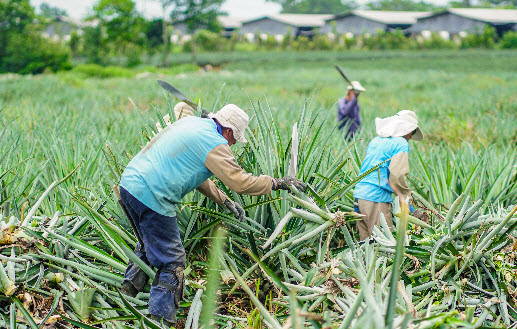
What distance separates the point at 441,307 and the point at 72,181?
2.44 meters

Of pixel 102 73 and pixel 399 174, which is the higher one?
pixel 399 174

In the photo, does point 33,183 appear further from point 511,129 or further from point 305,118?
point 511,129

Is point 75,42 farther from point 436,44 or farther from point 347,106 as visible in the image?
point 347,106

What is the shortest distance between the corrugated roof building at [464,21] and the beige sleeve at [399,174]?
168 ft

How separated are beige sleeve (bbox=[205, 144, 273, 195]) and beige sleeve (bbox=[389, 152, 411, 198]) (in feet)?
3.14

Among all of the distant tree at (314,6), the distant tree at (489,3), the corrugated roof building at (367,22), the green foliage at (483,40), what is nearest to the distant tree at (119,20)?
the corrugated roof building at (367,22)

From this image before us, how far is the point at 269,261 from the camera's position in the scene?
267cm

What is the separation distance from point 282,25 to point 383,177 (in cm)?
5713

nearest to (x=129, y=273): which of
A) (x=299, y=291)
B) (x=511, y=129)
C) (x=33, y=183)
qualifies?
(x=299, y=291)

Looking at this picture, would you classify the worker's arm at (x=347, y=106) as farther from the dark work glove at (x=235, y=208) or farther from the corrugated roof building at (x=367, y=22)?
the corrugated roof building at (x=367, y=22)

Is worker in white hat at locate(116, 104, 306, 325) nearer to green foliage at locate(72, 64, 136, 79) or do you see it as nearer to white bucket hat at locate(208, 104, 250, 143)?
white bucket hat at locate(208, 104, 250, 143)

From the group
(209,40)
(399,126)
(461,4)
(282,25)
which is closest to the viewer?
(399,126)

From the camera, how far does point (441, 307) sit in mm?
2170

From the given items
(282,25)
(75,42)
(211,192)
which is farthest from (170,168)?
(282,25)
